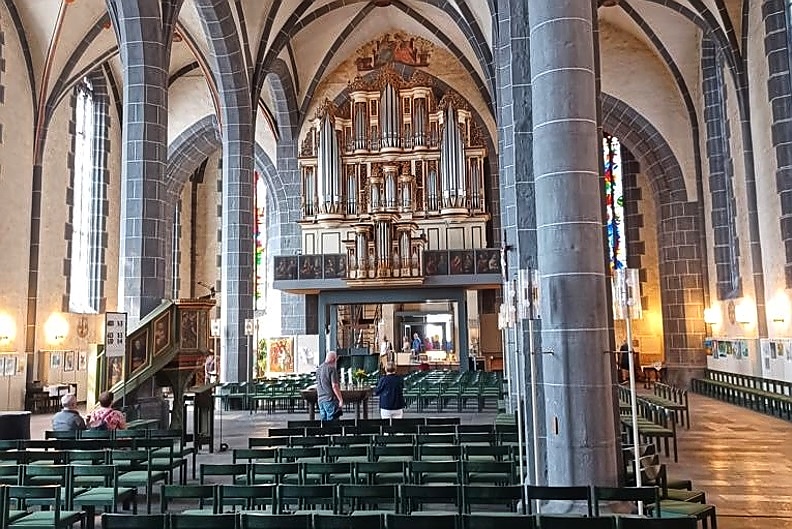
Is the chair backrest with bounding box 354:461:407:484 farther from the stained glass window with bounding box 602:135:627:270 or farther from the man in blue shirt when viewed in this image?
the stained glass window with bounding box 602:135:627:270

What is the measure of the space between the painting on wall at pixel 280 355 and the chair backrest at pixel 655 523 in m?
21.7

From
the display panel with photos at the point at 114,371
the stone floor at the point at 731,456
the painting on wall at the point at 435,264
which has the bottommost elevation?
the stone floor at the point at 731,456

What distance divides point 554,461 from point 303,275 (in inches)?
649

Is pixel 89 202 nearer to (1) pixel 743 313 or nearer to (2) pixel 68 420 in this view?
(2) pixel 68 420

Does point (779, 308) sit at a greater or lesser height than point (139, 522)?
greater

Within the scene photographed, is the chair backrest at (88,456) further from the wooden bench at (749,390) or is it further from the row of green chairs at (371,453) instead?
the wooden bench at (749,390)

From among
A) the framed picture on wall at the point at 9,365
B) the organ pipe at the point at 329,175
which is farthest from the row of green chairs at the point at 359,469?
the organ pipe at the point at 329,175

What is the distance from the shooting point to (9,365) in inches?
670

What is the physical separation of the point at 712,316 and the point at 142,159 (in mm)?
16145

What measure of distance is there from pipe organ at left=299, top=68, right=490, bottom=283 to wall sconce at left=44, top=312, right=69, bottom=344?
7894mm

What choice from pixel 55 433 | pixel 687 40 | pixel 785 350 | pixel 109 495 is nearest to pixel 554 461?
pixel 109 495

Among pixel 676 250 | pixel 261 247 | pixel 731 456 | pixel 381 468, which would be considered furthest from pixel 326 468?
pixel 261 247

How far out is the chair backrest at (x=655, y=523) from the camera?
386cm

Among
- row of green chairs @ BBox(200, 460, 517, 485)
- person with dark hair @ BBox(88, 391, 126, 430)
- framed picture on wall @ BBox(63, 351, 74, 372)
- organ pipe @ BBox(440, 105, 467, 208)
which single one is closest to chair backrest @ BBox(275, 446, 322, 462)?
row of green chairs @ BBox(200, 460, 517, 485)
